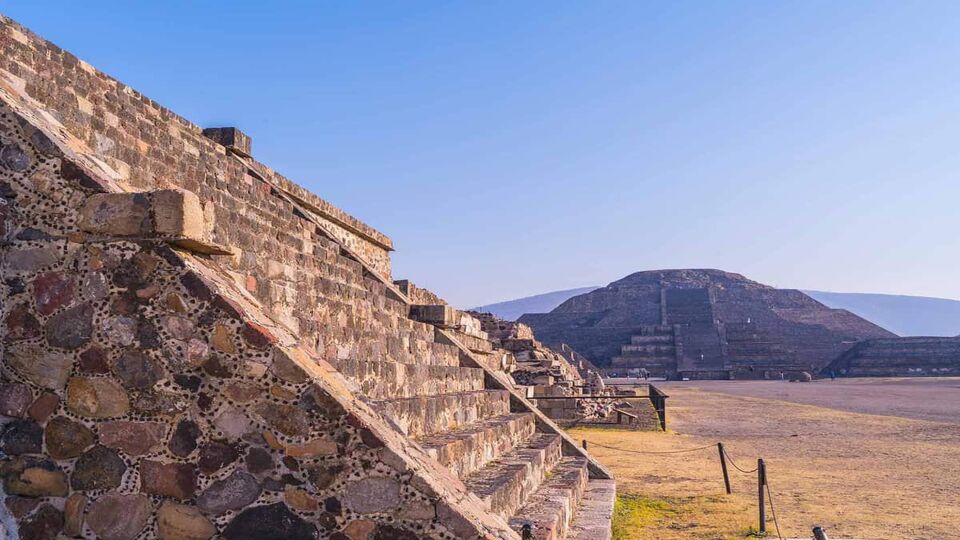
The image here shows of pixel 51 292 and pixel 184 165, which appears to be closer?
pixel 51 292

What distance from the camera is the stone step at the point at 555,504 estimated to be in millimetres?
4887

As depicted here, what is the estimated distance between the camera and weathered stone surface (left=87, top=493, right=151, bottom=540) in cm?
315

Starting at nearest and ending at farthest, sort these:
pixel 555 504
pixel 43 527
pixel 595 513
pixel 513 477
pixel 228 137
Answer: pixel 43 527
pixel 513 477
pixel 555 504
pixel 595 513
pixel 228 137

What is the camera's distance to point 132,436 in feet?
10.5

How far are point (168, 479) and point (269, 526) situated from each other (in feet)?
1.58

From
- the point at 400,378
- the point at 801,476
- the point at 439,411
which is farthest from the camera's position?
the point at 801,476

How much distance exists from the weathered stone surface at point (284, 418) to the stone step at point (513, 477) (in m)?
1.38

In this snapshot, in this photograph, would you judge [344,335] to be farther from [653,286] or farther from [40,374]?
[653,286]

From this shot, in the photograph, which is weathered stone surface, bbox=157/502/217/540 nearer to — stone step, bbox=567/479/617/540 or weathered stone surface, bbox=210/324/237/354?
weathered stone surface, bbox=210/324/237/354

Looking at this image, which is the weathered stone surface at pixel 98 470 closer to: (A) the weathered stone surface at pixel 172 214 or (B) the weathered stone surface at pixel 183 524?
(B) the weathered stone surface at pixel 183 524

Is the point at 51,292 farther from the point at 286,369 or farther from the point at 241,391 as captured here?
the point at 286,369

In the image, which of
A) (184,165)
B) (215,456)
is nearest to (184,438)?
(215,456)

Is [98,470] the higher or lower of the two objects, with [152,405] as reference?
lower

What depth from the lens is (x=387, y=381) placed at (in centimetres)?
574
